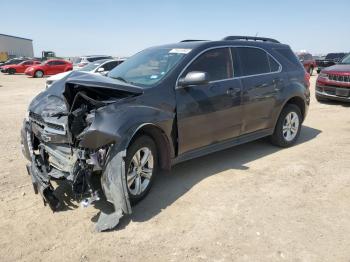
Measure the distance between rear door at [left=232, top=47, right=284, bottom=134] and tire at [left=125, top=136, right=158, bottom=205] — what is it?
1.86 metres

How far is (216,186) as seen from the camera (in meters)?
4.57

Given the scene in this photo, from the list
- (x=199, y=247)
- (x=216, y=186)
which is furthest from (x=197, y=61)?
(x=199, y=247)

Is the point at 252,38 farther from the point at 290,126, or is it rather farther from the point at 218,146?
the point at 218,146

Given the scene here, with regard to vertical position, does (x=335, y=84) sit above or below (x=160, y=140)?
below

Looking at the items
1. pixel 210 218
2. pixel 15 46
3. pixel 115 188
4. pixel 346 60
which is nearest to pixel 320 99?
pixel 346 60

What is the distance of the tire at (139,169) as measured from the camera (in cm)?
387

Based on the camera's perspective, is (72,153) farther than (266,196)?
No

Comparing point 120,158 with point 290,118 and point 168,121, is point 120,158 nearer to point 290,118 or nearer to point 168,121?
point 168,121

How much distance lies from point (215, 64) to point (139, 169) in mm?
1979

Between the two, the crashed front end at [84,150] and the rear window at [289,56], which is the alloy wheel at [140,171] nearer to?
the crashed front end at [84,150]

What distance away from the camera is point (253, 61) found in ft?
18.3

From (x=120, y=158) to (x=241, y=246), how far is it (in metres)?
1.48

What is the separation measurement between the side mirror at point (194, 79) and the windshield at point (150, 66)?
0.25 m

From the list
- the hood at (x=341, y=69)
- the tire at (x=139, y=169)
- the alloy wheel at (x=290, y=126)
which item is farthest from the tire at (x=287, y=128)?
the hood at (x=341, y=69)
